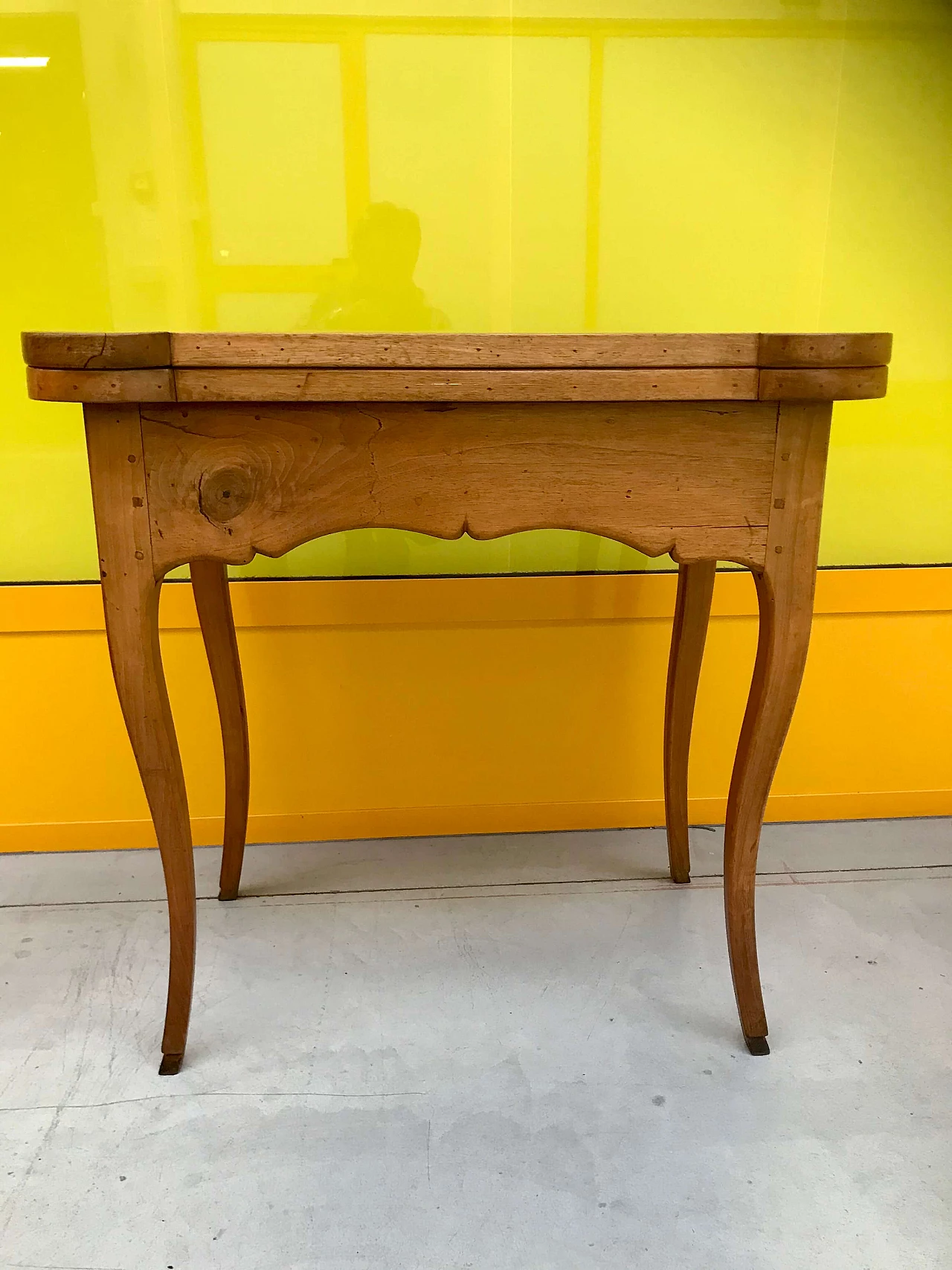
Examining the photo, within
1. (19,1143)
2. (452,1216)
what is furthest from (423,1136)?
(19,1143)

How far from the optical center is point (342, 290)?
1458mm

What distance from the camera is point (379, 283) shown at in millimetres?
1459

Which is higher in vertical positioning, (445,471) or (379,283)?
(379,283)

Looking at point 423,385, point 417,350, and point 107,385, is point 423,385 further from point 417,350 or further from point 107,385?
point 107,385

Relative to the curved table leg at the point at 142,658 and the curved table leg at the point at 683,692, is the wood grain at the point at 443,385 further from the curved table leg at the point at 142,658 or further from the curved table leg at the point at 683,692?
the curved table leg at the point at 683,692

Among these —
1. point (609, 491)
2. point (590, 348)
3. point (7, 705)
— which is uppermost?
point (590, 348)

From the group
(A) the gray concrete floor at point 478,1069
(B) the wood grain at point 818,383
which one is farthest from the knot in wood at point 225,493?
(A) the gray concrete floor at point 478,1069

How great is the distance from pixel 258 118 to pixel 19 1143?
1426 millimetres

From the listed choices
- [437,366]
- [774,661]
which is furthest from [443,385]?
[774,661]

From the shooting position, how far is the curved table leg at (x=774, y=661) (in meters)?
0.98

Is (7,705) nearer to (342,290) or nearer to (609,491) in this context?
(342,290)

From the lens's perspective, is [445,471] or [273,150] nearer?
[445,471]

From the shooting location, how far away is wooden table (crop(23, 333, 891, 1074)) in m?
0.89

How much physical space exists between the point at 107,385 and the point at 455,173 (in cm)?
80
